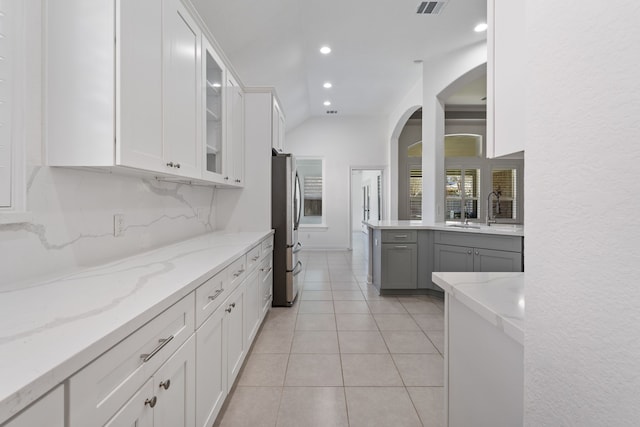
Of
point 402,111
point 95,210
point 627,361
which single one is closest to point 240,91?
point 95,210

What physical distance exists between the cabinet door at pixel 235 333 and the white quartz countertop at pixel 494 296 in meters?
1.12

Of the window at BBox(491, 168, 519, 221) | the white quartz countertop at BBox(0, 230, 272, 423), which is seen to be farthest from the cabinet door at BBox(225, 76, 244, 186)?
the window at BBox(491, 168, 519, 221)

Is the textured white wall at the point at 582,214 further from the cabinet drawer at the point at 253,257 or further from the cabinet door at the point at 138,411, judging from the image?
the cabinet drawer at the point at 253,257

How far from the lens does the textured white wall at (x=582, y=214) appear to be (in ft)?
1.40

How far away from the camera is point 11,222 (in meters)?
1.06

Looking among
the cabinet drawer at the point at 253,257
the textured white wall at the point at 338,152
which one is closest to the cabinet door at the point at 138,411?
the cabinet drawer at the point at 253,257

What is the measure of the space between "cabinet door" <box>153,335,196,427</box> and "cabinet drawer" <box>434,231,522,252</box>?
2949 mm

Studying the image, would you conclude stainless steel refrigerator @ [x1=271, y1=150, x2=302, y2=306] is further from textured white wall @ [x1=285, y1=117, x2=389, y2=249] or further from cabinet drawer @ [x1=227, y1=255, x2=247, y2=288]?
textured white wall @ [x1=285, y1=117, x2=389, y2=249]

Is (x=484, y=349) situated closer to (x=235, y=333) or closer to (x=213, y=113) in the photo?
(x=235, y=333)

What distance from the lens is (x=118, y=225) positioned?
5.35 ft

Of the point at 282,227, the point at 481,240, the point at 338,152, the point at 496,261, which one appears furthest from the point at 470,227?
the point at 338,152

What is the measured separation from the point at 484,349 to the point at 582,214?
672mm

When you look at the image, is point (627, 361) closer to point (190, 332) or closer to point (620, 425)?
point (620, 425)

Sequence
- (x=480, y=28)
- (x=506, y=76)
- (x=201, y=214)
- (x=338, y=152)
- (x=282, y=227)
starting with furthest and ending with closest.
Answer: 1. (x=338, y=152)
2. (x=480, y=28)
3. (x=282, y=227)
4. (x=201, y=214)
5. (x=506, y=76)
